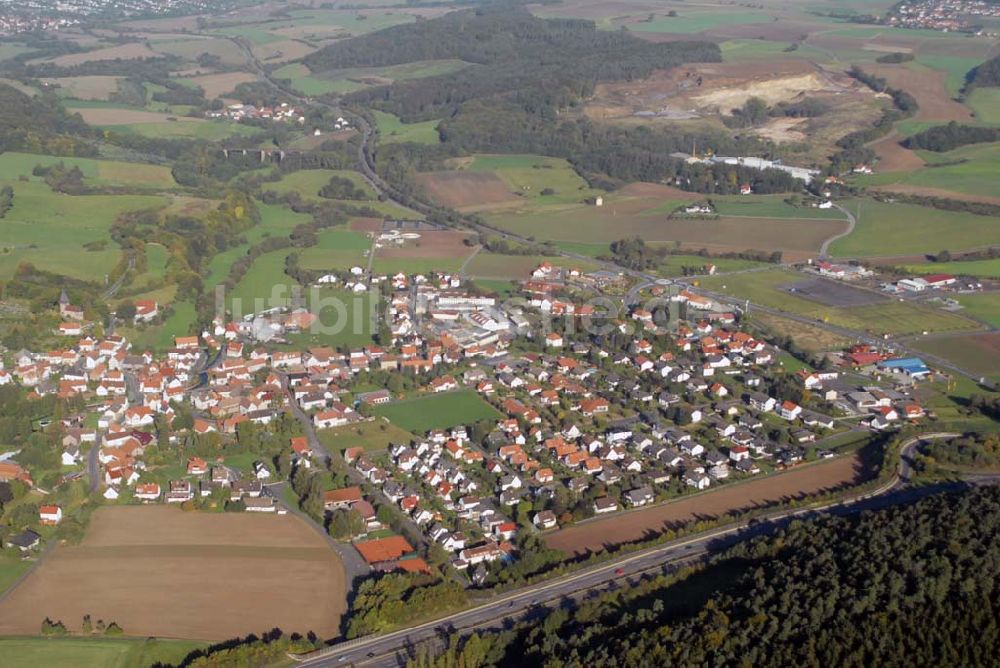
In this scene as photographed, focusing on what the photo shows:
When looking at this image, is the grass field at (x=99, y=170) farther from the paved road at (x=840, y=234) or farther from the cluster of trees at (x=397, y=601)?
the cluster of trees at (x=397, y=601)

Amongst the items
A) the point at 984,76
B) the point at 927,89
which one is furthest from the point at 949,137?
the point at 984,76

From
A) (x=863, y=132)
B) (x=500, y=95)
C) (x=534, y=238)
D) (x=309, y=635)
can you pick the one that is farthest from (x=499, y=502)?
(x=500, y=95)

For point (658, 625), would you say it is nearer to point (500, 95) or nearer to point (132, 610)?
point (132, 610)

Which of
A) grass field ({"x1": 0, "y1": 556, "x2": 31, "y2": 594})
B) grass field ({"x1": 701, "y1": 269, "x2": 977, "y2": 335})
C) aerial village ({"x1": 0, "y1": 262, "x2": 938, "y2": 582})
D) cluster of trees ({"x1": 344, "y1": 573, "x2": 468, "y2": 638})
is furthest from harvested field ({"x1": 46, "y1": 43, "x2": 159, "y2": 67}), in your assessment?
cluster of trees ({"x1": 344, "y1": 573, "x2": 468, "y2": 638})

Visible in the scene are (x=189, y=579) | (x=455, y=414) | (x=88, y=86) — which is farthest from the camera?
(x=88, y=86)

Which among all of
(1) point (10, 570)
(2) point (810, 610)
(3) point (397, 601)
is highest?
(2) point (810, 610)

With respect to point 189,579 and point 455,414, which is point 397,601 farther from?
point 455,414
